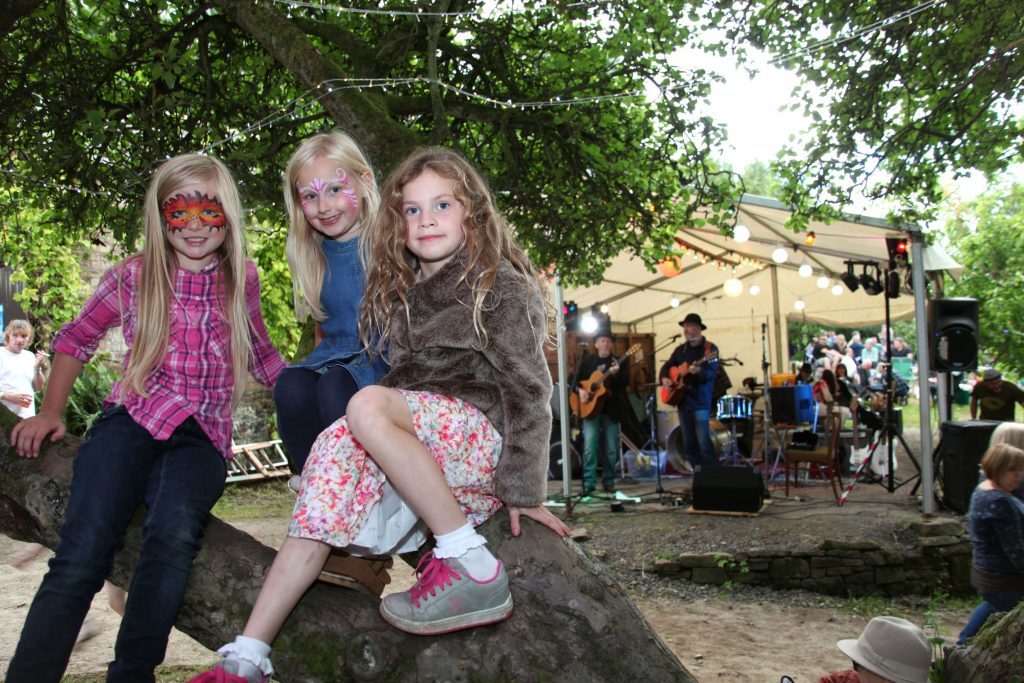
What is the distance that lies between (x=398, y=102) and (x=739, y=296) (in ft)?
36.8

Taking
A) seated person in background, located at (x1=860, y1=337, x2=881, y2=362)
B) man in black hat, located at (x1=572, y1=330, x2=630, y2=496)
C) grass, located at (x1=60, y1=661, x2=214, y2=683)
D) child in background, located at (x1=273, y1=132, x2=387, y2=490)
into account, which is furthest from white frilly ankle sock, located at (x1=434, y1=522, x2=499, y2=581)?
seated person in background, located at (x1=860, y1=337, x2=881, y2=362)

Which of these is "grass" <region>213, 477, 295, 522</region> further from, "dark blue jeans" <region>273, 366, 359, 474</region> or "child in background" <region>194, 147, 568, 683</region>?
"child in background" <region>194, 147, 568, 683</region>

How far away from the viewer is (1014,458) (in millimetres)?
4840

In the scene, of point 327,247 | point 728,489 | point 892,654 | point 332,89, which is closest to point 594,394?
point 728,489

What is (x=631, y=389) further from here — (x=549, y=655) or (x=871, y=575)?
(x=549, y=655)

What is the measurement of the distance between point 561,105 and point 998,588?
161 inches

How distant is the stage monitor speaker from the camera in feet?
37.7

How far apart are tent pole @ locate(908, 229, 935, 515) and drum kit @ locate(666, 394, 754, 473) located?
2689mm

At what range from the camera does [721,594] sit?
7.75 metres

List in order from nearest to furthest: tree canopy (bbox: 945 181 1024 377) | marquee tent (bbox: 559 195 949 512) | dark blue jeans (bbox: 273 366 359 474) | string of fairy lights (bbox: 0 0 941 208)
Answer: dark blue jeans (bbox: 273 366 359 474), string of fairy lights (bbox: 0 0 941 208), tree canopy (bbox: 945 181 1024 377), marquee tent (bbox: 559 195 949 512)

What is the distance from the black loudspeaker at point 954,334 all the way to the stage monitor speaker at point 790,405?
2.60m

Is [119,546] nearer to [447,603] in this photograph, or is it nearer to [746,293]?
[447,603]

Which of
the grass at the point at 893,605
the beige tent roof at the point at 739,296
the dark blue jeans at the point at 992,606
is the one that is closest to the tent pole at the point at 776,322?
the beige tent roof at the point at 739,296

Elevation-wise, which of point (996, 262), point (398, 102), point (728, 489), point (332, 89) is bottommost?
point (728, 489)
